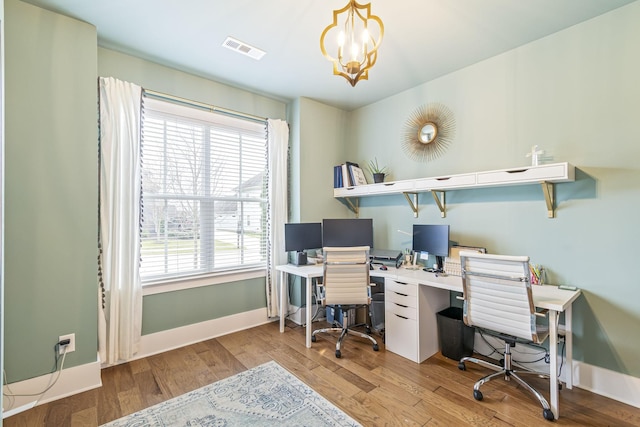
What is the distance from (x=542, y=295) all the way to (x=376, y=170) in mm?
2126

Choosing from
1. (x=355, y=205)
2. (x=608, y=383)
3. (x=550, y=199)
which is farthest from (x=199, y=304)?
(x=608, y=383)

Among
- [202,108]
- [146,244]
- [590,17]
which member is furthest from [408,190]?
[146,244]

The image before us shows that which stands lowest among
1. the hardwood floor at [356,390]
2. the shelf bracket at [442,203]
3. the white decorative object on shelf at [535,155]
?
the hardwood floor at [356,390]

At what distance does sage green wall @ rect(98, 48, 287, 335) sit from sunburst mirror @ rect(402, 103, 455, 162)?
1.65 metres

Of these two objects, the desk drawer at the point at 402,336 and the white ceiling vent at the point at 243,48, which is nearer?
the white ceiling vent at the point at 243,48

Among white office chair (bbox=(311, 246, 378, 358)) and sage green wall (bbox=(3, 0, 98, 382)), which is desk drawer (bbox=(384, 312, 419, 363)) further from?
sage green wall (bbox=(3, 0, 98, 382))

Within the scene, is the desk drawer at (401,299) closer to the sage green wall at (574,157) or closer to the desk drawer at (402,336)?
the desk drawer at (402,336)

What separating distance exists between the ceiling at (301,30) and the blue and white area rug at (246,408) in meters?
2.78

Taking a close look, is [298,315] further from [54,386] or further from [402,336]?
[54,386]

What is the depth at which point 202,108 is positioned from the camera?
3.08 metres

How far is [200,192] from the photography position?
3.08 metres

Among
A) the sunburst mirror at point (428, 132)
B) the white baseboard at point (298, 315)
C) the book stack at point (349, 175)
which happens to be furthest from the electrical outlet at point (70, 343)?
the sunburst mirror at point (428, 132)

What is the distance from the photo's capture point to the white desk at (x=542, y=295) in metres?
1.87

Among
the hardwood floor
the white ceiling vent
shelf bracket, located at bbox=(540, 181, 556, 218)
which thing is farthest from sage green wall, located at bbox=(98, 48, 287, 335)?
shelf bracket, located at bbox=(540, 181, 556, 218)
